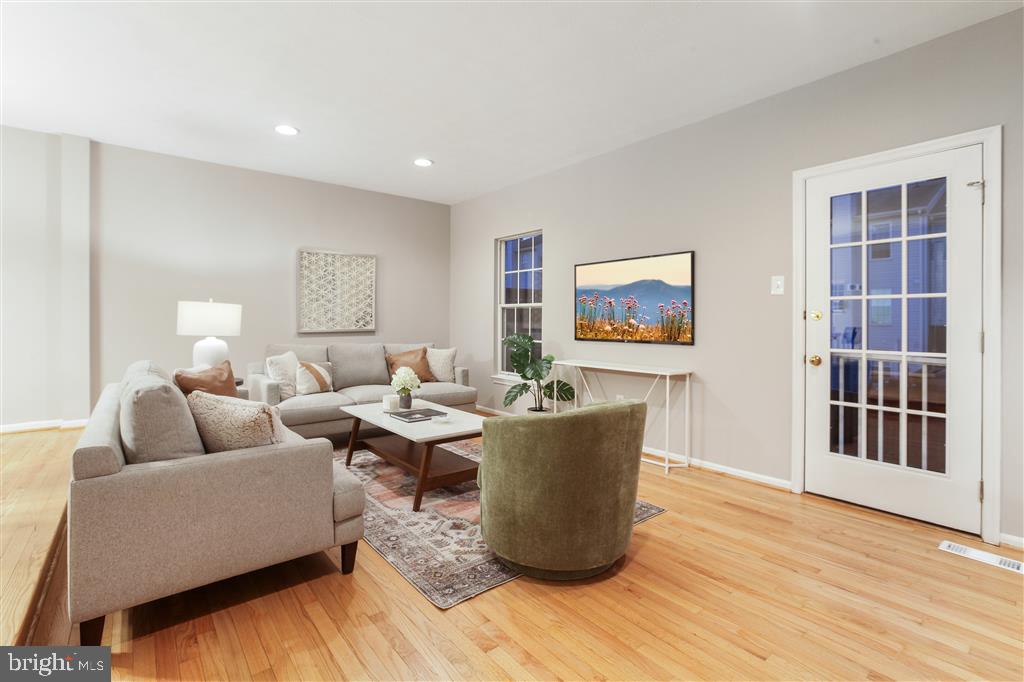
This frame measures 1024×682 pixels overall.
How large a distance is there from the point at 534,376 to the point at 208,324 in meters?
2.88

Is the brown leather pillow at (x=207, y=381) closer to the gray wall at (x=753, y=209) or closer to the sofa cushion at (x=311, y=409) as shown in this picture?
the sofa cushion at (x=311, y=409)

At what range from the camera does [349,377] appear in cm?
503

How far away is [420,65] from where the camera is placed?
3.00 m

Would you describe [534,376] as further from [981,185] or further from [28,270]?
[28,270]

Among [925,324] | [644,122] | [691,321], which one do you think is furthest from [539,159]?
[925,324]

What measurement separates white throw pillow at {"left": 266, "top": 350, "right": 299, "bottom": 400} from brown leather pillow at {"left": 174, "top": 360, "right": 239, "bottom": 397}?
4.56ft

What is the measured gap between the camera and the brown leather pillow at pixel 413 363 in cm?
523

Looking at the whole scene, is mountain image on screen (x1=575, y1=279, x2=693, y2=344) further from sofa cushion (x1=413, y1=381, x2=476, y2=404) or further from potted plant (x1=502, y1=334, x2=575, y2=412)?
sofa cushion (x1=413, y1=381, x2=476, y2=404)

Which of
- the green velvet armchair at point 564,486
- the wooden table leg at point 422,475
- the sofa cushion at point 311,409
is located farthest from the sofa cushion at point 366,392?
the green velvet armchair at point 564,486

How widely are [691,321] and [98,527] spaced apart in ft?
12.0

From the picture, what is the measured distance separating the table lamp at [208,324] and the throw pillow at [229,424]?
2.41m

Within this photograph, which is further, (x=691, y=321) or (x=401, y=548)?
(x=691, y=321)

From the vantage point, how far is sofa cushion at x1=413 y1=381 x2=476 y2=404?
477 cm

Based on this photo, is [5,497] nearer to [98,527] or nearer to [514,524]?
[98,527]
